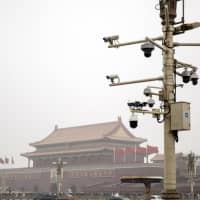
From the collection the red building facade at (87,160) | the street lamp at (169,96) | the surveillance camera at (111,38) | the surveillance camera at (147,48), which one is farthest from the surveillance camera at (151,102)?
the red building facade at (87,160)

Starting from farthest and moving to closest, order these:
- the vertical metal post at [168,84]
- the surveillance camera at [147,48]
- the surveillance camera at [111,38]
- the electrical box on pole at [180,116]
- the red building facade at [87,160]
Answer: the red building facade at [87,160]
the surveillance camera at [111,38]
the vertical metal post at [168,84]
the electrical box on pole at [180,116]
the surveillance camera at [147,48]

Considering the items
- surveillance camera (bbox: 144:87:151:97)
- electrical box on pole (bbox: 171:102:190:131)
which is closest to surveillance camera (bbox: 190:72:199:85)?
electrical box on pole (bbox: 171:102:190:131)

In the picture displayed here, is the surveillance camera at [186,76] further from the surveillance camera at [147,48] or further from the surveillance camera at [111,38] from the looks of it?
the surveillance camera at [111,38]

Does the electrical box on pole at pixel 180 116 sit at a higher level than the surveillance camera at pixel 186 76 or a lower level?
lower

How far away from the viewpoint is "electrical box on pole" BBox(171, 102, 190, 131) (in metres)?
6.68

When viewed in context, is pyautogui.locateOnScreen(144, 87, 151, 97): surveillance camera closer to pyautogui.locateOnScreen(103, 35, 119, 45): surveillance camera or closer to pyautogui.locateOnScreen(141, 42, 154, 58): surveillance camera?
pyautogui.locateOnScreen(141, 42, 154, 58): surveillance camera

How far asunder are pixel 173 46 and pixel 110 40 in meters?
0.95

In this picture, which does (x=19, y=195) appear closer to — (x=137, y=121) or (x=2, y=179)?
(x=2, y=179)

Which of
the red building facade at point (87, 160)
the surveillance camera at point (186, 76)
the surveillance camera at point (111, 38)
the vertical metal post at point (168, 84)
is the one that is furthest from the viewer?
the red building facade at point (87, 160)

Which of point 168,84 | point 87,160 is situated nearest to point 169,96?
point 168,84

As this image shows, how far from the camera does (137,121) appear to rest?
703 cm

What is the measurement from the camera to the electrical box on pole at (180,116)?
6.68 m

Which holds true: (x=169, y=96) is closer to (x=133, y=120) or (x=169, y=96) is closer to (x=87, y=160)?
(x=133, y=120)

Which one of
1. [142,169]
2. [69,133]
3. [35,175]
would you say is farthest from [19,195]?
[69,133]
